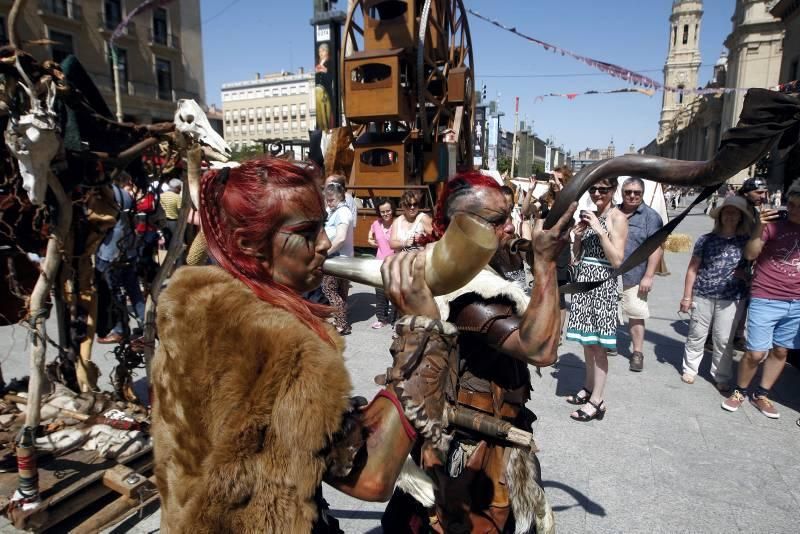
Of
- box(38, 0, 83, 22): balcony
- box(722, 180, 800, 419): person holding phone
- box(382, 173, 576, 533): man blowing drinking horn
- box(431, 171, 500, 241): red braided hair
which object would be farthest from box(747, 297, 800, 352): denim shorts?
box(38, 0, 83, 22): balcony

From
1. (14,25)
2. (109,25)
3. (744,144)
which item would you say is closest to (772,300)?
(744,144)

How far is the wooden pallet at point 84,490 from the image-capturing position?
239 centimetres

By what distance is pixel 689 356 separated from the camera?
4508 mm

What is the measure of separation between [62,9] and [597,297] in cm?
3503

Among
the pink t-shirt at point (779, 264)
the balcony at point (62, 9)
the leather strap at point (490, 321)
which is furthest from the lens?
the balcony at point (62, 9)

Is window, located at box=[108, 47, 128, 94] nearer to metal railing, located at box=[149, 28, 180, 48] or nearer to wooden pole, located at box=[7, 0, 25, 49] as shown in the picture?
metal railing, located at box=[149, 28, 180, 48]

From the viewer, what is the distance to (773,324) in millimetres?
3799

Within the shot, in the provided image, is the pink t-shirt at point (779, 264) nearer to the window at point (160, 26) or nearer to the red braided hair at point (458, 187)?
the red braided hair at point (458, 187)

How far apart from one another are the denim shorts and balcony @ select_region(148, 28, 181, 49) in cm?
3749

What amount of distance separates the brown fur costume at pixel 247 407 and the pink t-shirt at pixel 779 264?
4235 mm

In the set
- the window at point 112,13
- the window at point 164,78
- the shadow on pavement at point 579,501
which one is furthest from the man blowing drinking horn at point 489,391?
the window at point 164,78

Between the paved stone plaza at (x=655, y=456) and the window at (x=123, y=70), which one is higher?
the window at (x=123, y=70)

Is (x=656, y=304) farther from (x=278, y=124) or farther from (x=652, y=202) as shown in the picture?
(x=278, y=124)

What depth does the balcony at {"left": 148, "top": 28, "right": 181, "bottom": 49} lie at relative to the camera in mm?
31422
